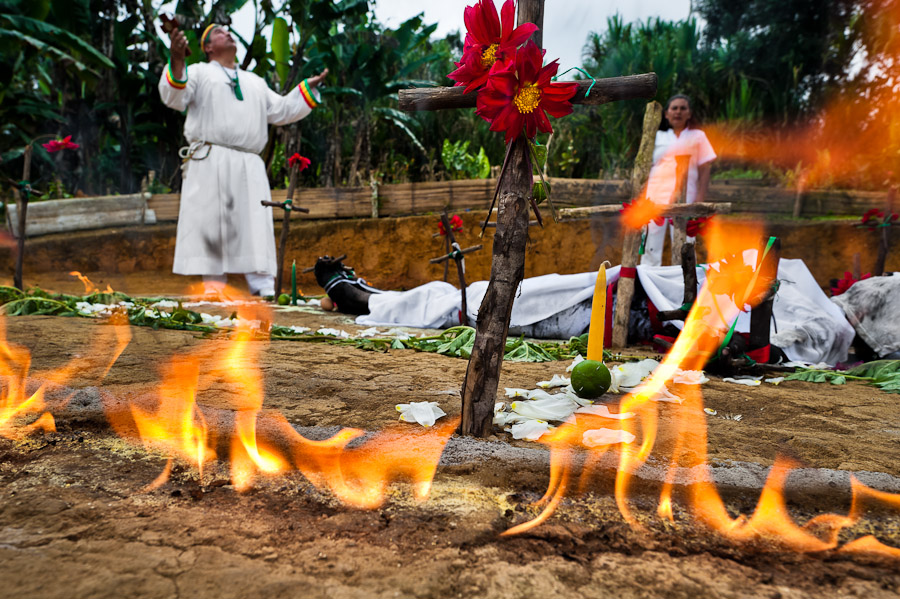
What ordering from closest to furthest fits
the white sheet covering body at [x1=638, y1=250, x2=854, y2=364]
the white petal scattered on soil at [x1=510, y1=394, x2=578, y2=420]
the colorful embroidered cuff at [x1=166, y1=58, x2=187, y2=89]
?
the white petal scattered on soil at [x1=510, y1=394, x2=578, y2=420] < the white sheet covering body at [x1=638, y1=250, x2=854, y2=364] < the colorful embroidered cuff at [x1=166, y1=58, x2=187, y2=89]

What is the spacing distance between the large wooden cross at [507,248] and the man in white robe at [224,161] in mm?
4348

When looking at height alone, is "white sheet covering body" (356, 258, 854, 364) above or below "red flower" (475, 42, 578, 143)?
below

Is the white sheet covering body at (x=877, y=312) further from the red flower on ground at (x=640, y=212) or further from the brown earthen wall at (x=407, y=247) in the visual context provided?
the brown earthen wall at (x=407, y=247)

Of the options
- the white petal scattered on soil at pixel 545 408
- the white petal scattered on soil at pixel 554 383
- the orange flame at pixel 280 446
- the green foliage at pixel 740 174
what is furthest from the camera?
the green foliage at pixel 740 174

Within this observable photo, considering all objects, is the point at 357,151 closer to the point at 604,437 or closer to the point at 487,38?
the point at 487,38

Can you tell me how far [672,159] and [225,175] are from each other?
4.46 metres

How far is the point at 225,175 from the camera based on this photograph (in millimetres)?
5898

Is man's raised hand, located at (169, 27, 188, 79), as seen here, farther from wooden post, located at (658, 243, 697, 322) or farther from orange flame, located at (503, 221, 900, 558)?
orange flame, located at (503, 221, 900, 558)

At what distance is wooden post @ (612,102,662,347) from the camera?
3.98 m

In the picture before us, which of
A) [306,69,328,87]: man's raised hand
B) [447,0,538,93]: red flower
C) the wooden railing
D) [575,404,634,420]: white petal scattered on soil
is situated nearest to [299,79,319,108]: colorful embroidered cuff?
[306,69,328,87]: man's raised hand

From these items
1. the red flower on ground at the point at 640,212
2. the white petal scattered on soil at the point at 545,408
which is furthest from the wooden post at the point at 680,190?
the white petal scattered on soil at the point at 545,408

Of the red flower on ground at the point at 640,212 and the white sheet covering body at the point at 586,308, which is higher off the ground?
the red flower on ground at the point at 640,212

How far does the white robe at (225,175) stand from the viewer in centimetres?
569

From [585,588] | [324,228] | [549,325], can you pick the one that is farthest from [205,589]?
[324,228]
